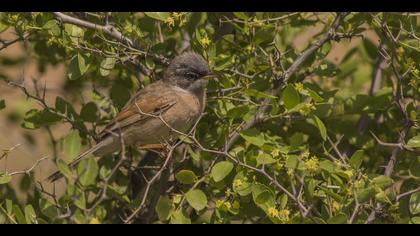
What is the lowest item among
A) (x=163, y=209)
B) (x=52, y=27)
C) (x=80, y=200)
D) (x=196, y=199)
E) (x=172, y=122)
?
(x=172, y=122)

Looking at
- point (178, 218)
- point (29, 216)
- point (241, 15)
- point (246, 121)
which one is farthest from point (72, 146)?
point (241, 15)

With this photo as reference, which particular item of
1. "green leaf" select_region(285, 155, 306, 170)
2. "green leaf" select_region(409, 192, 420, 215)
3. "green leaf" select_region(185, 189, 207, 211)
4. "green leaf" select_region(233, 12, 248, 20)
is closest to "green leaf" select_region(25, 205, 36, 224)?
"green leaf" select_region(185, 189, 207, 211)

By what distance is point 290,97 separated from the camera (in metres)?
4.52

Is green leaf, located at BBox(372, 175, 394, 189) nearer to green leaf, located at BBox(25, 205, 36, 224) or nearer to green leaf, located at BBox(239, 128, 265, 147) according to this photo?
green leaf, located at BBox(239, 128, 265, 147)

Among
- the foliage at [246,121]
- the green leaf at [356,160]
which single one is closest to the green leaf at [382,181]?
the foliage at [246,121]

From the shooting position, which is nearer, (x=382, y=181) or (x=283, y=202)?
(x=283, y=202)

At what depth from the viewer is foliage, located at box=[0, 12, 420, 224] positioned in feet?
13.5

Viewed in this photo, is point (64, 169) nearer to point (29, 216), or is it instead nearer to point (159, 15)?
point (29, 216)

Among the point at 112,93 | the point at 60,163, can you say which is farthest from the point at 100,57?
the point at 60,163

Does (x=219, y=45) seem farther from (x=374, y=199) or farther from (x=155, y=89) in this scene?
(x=374, y=199)

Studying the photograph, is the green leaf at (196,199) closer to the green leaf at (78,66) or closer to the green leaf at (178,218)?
the green leaf at (178,218)

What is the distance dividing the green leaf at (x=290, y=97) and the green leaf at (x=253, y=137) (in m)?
0.24

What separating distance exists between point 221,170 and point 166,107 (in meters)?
1.82

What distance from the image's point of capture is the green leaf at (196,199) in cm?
418
